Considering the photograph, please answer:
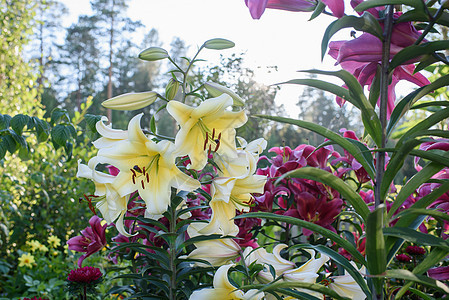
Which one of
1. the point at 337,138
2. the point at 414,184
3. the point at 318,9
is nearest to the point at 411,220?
the point at 414,184

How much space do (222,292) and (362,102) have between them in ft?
1.57

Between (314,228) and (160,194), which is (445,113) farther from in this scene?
(160,194)

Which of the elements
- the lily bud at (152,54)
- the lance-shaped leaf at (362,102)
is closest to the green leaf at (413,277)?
the lance-shaped leaf at (362,102)

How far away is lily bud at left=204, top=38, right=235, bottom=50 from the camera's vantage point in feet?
3.12

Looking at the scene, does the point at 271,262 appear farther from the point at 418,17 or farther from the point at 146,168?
the point at 418,17

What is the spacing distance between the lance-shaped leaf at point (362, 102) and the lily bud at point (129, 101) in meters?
0.41

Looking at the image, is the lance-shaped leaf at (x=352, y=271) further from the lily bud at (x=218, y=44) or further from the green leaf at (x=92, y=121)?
the green leaf at (x=92, y=121)

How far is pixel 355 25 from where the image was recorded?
27.9 inches

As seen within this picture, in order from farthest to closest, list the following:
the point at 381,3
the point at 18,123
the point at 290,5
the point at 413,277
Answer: the point at 18,123 → the point at 290,5 → the point at 381,3 → the point at 413,277

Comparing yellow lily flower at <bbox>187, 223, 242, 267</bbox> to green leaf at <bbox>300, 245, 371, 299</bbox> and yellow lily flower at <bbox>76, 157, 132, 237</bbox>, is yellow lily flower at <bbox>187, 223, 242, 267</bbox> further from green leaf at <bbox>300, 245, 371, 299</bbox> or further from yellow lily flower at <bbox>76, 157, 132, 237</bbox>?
green leaf at <bbox>300, 245, 371, 299</bbox>

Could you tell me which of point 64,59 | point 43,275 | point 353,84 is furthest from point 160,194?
point 64,59

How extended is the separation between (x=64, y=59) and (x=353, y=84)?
2326 centimetres

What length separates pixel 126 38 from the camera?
20562 millimetres

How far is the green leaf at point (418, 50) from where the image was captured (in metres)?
0.68
